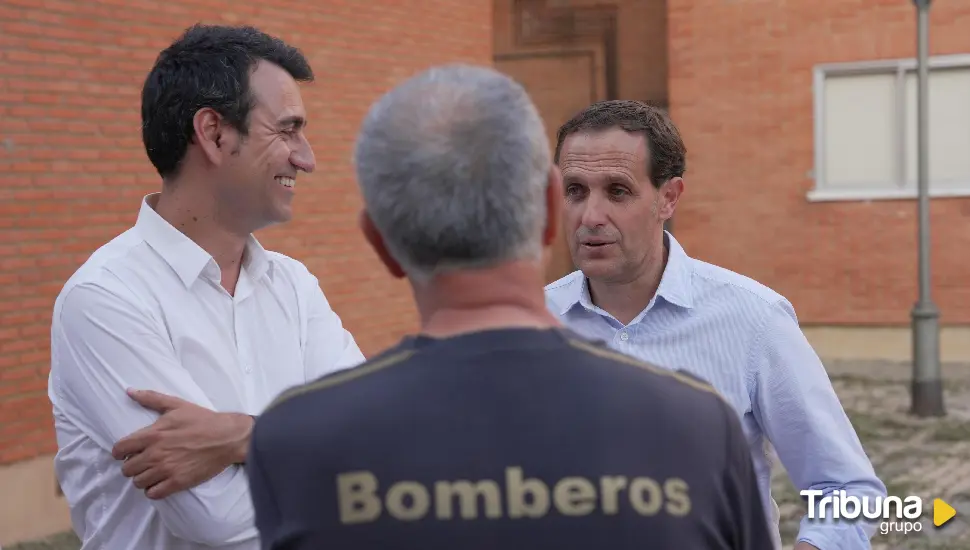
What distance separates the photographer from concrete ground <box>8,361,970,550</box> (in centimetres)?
812

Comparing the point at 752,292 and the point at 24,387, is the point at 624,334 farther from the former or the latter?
the point at 24,387

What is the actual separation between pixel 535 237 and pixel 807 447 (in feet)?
5.05

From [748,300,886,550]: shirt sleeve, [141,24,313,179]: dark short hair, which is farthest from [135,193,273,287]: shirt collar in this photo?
[748,300,886,550]: shirt sleeve

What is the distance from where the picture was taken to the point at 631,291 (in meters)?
3.39

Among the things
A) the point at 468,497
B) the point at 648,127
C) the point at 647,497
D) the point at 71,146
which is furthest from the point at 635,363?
the point at 71,146

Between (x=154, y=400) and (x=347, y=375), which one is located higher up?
(x=347, y=375)

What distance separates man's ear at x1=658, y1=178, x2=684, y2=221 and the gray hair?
181 centimetres

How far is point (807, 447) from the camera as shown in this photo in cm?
302

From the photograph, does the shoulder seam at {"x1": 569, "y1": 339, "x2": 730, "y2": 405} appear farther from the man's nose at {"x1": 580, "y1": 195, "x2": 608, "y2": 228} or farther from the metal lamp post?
the metal lamp post

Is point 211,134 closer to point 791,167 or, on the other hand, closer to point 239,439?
point 239,439

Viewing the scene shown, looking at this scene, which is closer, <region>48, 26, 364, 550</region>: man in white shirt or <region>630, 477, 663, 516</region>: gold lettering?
<region>630, 477, 663, 516</region>: gold lettering

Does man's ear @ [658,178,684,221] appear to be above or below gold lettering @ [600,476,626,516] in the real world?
above

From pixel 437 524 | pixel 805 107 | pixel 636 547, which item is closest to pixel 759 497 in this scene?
pixel 636 547

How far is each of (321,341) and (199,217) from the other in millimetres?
437
